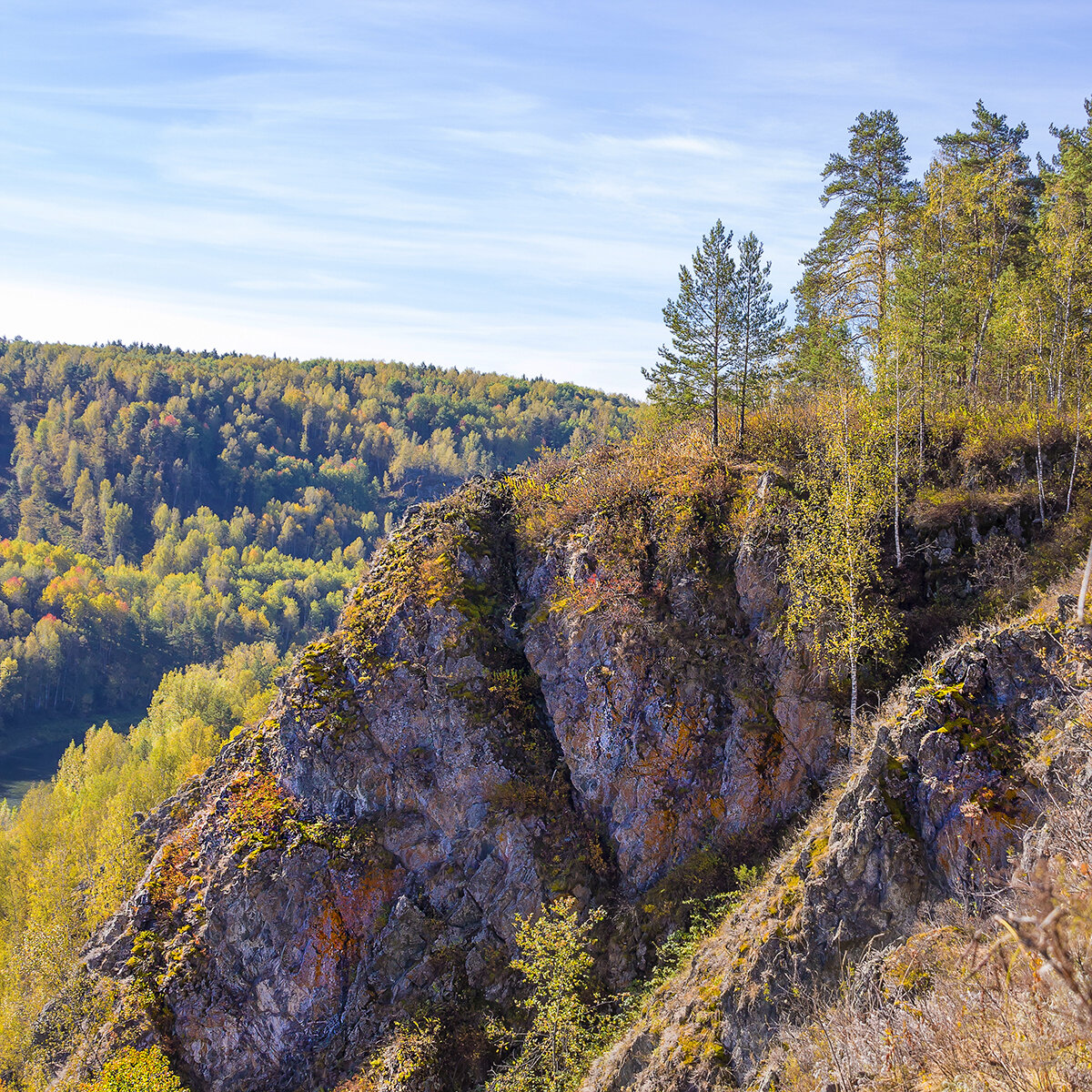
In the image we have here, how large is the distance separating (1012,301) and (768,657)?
19.3m

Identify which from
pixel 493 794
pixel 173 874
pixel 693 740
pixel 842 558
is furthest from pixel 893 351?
pixel 173 874

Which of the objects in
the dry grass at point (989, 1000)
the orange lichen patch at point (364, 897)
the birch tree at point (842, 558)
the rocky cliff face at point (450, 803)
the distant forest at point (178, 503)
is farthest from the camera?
the distant forest at point (178, 503)

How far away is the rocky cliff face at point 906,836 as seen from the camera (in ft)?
50.0

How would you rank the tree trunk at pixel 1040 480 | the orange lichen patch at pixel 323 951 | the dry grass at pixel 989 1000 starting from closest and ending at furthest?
the dry grass at pixel 989 1000 → the tree trunk at pixel 1040 480 → the orange lichen patch at pixel 323 951

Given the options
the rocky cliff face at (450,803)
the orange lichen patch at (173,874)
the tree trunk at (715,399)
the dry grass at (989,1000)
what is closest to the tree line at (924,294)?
the tree trunk at (715,399)

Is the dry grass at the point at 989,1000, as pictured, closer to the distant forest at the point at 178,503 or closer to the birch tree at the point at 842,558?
the birch tree at the point at 842,558

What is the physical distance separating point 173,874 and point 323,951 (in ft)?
Answer: 24.5

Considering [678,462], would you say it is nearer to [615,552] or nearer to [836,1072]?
[615,552]

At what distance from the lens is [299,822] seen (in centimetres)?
2628

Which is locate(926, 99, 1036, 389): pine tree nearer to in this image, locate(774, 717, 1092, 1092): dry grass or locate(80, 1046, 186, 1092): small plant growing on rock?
locate(774, 717, 1092, 1092): dry grass

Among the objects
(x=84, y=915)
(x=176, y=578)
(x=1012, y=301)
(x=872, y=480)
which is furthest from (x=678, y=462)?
(x=176, y=578)

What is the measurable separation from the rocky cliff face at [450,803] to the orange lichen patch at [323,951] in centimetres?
6

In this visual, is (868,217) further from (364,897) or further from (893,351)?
(364,897)

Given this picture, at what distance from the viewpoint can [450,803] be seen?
2595cm
